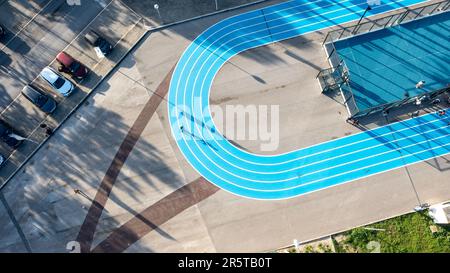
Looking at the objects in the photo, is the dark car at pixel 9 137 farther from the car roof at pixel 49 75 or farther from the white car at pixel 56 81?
the car roof at pixel 49 75

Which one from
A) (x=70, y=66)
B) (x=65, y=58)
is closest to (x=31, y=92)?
(x=70, y=66)

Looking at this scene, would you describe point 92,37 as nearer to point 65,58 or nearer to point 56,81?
point 65,58

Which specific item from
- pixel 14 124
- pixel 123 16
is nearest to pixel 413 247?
pixel 123 16

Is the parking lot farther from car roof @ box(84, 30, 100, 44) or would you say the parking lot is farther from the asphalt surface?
car roof @ box(84, 30, 100, 44)

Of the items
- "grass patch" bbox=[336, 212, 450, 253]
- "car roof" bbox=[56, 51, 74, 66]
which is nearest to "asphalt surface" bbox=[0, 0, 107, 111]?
"car roof" bbox=[56, 51, 74, 66]

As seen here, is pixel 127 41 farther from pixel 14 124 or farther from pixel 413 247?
pixel 413 247

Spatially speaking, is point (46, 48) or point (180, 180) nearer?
point (180, 180)
